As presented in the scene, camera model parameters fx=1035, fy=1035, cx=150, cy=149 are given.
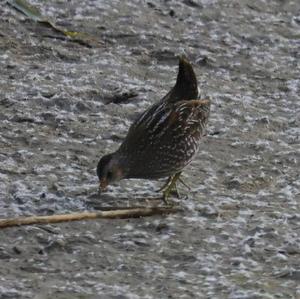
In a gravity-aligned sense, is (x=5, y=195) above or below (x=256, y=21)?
below

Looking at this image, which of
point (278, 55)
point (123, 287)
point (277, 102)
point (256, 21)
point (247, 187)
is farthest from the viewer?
point (256, 21)

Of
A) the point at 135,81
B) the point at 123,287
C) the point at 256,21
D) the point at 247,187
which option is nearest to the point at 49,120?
the point at 135,81

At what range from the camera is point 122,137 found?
827cm

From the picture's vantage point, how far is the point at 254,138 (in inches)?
333

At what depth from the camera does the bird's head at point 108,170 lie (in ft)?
22.6

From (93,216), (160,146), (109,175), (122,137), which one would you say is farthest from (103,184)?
(122,137)

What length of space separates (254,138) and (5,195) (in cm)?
235

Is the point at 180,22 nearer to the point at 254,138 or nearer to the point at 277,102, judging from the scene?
the point at 277,102

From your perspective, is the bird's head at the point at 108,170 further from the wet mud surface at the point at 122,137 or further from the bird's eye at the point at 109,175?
the wet mud surface at the point at 122,137

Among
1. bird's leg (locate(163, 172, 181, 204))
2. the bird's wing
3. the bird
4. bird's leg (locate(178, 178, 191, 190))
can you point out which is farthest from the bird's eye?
bird's leg (locate(178, 178, 191, 190))

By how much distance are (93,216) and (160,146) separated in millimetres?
727

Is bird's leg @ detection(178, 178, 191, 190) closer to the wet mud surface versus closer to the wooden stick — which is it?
the wet mud surface

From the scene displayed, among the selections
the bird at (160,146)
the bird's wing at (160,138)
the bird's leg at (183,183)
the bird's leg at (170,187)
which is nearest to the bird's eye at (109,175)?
the bird at (160,146)

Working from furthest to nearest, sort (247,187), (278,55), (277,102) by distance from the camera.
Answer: (278,55)
(277,102)
(247,187)
